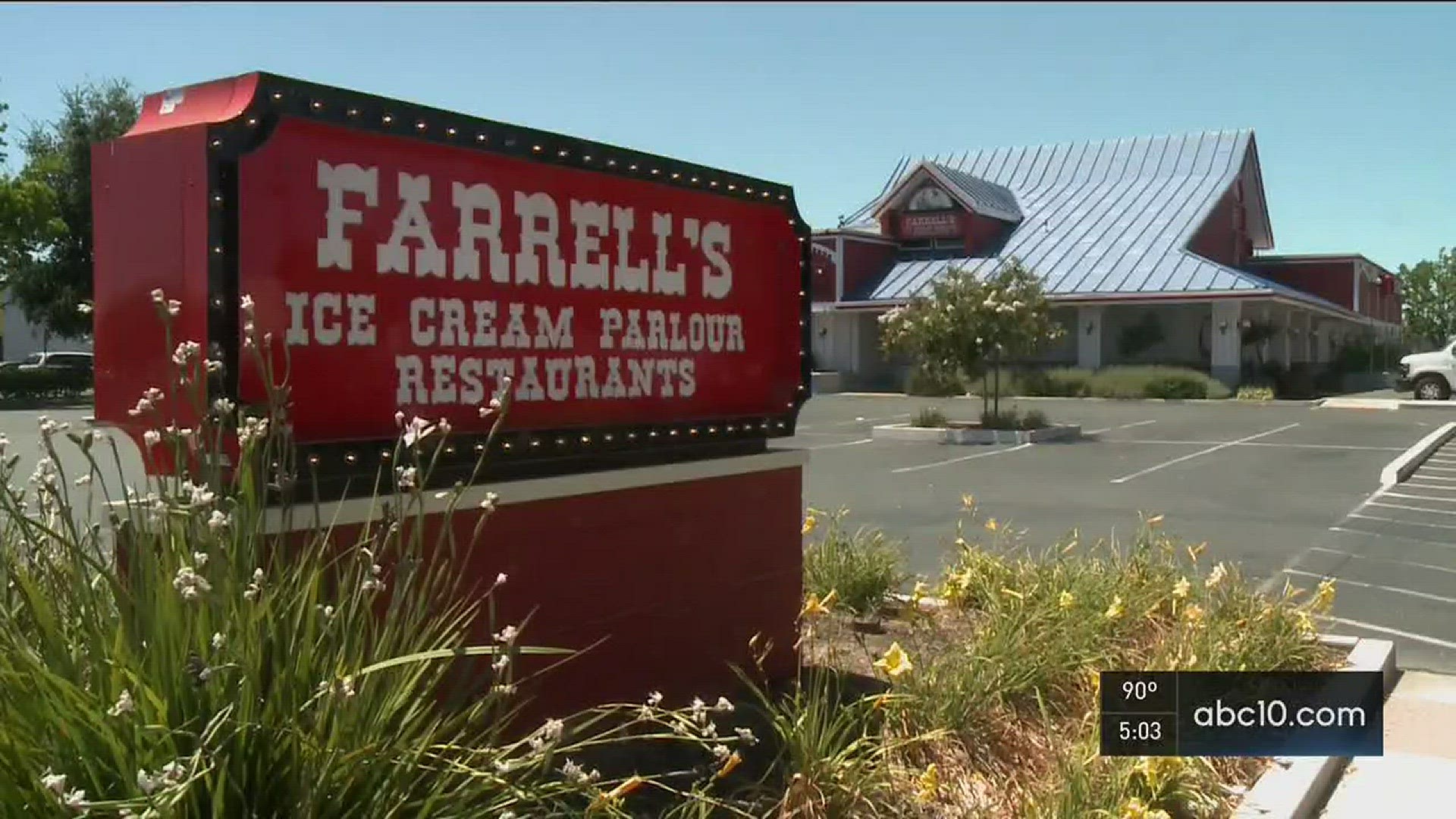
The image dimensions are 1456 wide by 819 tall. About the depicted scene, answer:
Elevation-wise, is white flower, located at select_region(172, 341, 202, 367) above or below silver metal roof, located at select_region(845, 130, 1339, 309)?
below

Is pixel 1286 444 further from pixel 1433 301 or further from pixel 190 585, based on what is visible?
pixel 1433 301

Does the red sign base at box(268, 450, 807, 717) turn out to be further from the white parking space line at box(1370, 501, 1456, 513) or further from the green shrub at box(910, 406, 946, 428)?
the green shrub at box(910, 406, 946, 428)

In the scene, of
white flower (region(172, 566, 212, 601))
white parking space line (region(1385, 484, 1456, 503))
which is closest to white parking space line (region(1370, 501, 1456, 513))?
white parking space line (region(1385, 484, 1456, 503))

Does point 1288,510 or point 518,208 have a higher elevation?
point 518,208

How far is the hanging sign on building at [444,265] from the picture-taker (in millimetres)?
3838

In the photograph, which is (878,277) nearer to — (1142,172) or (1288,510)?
(1142,172)

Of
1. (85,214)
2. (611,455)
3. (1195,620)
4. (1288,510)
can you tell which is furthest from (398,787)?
(85,214)

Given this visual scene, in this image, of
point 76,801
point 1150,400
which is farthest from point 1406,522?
point 1150,400

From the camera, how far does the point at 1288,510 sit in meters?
13.7

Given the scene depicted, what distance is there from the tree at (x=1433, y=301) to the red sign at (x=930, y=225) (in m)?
69.3

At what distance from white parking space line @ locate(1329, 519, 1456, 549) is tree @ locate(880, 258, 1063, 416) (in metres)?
12.3

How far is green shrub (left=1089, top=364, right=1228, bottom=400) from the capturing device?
121 ft

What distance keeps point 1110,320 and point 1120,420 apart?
13672mm

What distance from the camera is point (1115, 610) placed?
577 centimetres
